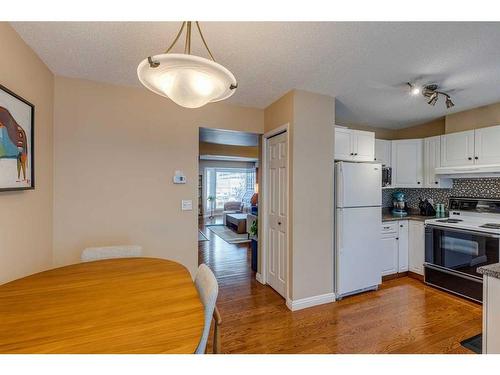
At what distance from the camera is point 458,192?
10.7 ft

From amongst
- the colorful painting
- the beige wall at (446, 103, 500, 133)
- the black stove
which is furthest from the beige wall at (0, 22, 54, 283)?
the beige wall at (446, 103, 500, 133)

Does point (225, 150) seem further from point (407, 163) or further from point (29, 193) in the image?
point (29, 193)

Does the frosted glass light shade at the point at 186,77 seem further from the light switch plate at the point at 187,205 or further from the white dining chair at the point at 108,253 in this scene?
the light switch plate at the point at 187,205

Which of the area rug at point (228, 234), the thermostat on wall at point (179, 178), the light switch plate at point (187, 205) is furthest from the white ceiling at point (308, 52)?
the area rug at point (228, 234)

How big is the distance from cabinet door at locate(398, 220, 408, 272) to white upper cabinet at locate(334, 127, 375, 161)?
1100 mm

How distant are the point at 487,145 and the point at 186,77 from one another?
3507 mm

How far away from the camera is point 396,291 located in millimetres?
2834

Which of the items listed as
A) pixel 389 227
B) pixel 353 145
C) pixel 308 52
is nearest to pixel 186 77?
pixel 308 52

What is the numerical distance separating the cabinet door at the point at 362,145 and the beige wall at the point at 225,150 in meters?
3.36

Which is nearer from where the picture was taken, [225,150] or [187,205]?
[187,205]

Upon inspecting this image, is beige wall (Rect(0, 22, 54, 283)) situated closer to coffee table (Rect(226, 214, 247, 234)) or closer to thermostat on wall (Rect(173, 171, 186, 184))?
thermostat on wall (Rect(173, 171, 186, 184))

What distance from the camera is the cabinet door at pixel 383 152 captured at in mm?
3523
